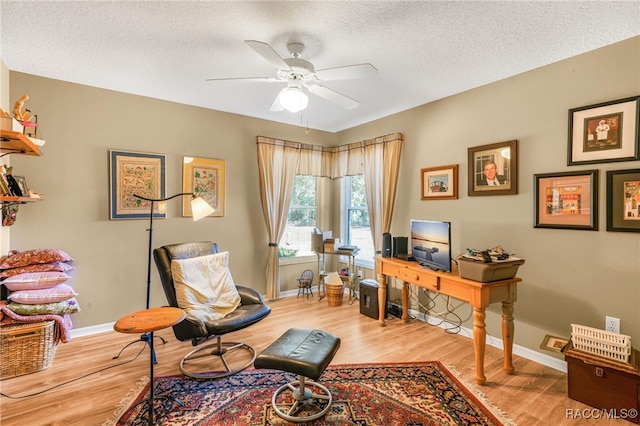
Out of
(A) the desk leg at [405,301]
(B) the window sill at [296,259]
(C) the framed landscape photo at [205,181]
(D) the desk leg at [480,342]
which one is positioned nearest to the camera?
(D) the desk leg at [480,342]

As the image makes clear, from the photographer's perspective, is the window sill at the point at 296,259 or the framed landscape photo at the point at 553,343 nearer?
the framed landscape photo at the point at 553,343

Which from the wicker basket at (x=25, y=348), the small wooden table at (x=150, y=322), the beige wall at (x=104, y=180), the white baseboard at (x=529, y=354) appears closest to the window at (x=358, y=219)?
the white baseboard at (x=529, y=354)

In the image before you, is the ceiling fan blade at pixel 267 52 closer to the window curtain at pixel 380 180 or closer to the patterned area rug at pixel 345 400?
the window curtain at pixel 380 180

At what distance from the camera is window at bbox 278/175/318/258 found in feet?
15.0

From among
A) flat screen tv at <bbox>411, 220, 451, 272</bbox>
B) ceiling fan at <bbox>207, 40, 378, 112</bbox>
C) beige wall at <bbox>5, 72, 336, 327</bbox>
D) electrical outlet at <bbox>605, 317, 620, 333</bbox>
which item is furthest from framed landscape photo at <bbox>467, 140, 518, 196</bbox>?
beige wall at <bbox>5, 72, 336, 327</bbox>

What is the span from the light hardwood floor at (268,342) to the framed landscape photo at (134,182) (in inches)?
51.6

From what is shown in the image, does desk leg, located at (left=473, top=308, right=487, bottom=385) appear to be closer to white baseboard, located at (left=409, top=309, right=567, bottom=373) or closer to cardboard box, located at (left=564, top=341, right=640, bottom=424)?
cardboard box, located at (left=564, top=341, right=640, bottom=424)

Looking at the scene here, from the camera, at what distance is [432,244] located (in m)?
2.87

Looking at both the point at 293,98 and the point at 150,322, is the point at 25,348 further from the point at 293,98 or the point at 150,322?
the point at 293,98

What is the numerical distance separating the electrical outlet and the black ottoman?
79.7 inches

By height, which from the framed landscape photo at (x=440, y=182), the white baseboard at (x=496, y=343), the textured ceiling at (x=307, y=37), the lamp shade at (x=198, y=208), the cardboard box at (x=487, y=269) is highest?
the textured ceiling at (x=307, y=37)

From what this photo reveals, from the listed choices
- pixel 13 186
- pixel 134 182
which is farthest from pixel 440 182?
pixel 13 186

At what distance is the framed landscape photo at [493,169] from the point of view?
271 cm

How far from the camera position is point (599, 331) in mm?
2049
